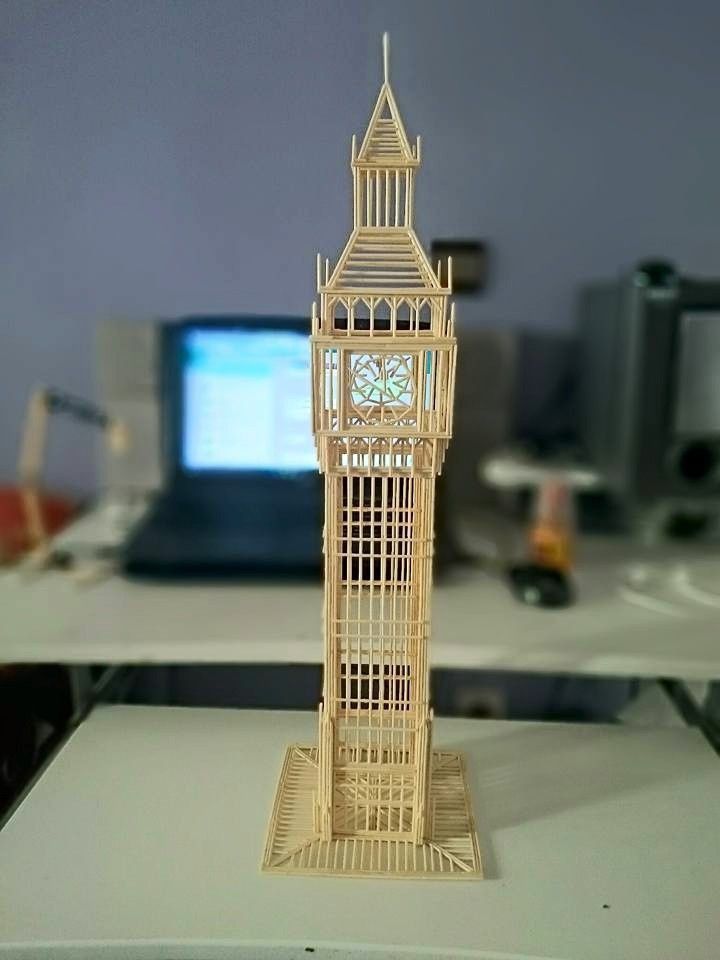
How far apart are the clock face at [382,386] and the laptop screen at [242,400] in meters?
0.48

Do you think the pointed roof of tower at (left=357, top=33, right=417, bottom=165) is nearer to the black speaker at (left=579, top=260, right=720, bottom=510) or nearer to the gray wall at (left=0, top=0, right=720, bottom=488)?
the gray wall at (left=0, top=0, right=720, bottom=488)

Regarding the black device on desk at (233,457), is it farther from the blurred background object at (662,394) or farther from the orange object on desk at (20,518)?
the blurred background object at (662,394)

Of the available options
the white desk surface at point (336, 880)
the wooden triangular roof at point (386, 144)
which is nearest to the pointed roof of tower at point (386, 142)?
the wooden triangular roof at point (386, 144)

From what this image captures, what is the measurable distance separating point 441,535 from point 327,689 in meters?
0.51

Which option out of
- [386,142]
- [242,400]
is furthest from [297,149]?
[242,400]

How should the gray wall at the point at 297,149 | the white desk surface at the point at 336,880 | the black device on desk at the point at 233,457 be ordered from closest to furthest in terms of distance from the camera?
the white desk surface at the point at 336,880 → the gray wall at the point at 297,149 → the black device on desk at the point at 233,457

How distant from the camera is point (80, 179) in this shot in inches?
40.6

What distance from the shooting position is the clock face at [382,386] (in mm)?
720

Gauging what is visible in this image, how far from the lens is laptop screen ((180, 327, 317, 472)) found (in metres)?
1.23

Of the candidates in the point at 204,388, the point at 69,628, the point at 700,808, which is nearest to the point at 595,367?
the point at 204,388

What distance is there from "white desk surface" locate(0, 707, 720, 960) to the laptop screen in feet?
1.35

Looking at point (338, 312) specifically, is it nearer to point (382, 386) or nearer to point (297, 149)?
point (382, 386)

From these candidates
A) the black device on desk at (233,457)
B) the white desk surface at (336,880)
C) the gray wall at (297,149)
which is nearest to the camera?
the white desk surface at (336,880)

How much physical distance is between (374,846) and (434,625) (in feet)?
1.03
